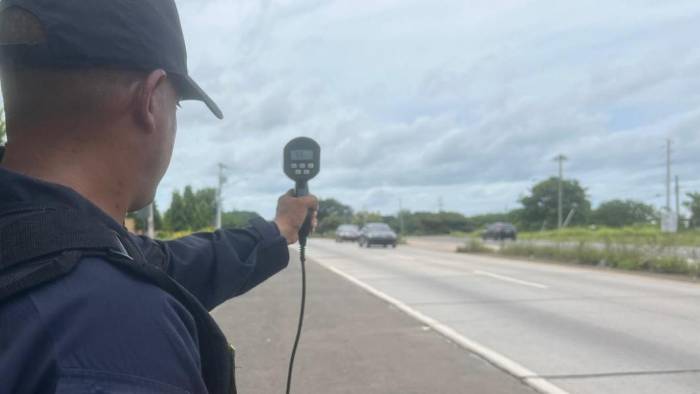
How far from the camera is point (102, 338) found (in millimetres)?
953

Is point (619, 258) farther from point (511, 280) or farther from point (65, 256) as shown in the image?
point (65, 256)

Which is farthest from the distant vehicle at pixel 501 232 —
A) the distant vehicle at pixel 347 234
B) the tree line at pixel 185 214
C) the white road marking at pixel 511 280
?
the white road marking at pixel 511 280

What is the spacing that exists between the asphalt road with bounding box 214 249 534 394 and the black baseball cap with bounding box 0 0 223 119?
4867mm

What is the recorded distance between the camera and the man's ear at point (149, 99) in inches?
51.0

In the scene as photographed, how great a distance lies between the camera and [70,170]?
126 centimetres

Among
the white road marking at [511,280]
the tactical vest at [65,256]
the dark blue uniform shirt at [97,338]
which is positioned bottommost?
the white road marking at [511,280]

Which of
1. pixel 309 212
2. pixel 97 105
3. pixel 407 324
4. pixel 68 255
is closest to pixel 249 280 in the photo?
pixel 309 212

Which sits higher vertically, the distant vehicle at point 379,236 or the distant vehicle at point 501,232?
the distant vehicle at point 501,232

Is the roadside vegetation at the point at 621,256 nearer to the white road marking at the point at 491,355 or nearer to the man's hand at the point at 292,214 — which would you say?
the white road marking at the point at 491,355

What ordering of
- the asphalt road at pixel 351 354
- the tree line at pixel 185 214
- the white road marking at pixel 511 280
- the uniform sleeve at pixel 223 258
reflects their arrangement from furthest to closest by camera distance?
the tree line at pixel 185 214 → the white road marking at pixel 511 280 → the asphalt road at pixel 351 354 → the uniform sleeve at pixel 223 258

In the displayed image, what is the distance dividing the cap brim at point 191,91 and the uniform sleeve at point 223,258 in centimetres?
71

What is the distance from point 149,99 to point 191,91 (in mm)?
190

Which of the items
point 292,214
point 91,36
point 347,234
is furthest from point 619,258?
point 347,234

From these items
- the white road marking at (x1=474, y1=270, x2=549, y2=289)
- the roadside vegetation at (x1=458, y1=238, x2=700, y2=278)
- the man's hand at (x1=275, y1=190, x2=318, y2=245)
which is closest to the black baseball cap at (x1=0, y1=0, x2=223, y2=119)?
the man's hand at (x1=275, y1=190, x2=318, y2=245)
